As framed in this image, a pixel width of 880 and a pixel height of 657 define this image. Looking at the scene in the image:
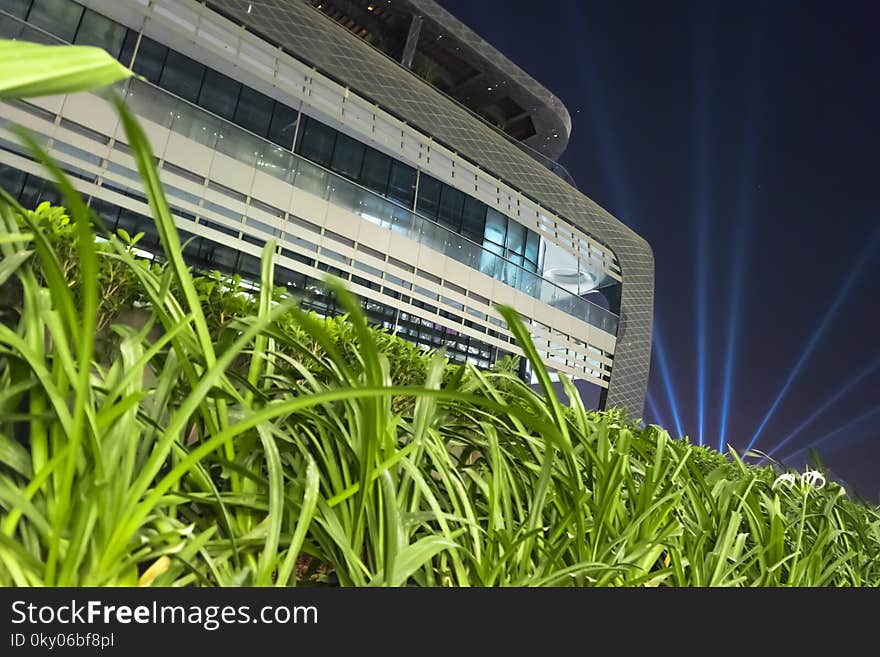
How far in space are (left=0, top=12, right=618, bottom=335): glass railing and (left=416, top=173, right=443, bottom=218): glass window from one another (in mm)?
405

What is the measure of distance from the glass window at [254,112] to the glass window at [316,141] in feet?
1.66

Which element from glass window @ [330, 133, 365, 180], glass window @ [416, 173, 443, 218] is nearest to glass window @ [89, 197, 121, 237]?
glass window @ [330, 133, 365, 180]

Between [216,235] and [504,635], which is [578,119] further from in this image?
[504,635]

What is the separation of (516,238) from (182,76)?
6141mm

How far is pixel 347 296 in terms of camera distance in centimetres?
34

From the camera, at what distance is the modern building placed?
5.11m

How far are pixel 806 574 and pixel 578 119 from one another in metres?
31.7

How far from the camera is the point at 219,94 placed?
6230 millimetres

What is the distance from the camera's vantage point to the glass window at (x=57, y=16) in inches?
190

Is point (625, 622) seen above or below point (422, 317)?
below

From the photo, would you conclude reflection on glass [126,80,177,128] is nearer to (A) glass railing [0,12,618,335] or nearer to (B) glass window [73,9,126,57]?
(A) glass railing [0,12,618,335]

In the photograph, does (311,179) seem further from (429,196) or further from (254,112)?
(429,196)

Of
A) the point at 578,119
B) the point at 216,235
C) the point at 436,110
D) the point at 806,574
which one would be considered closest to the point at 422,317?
the point at 216,235

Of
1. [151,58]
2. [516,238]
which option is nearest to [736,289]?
[516,238]
